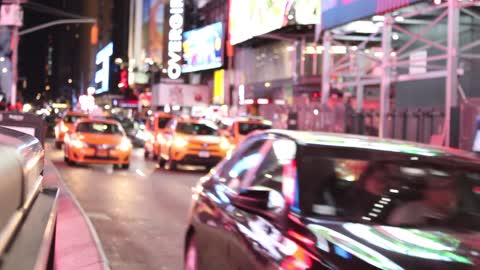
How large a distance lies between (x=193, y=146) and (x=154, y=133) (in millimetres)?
4771

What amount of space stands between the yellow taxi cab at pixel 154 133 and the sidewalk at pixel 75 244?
15154 millimetres

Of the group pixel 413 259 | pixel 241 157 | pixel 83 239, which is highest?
pixel 241 157

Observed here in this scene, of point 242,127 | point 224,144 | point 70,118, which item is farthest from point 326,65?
point 70,118

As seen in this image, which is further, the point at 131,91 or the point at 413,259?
the point at 131,91

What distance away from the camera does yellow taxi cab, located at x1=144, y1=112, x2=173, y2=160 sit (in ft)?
81.7

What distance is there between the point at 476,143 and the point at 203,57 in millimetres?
42166

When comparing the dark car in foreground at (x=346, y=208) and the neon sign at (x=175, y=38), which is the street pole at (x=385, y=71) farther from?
the neon sign at (x=175, y=38)

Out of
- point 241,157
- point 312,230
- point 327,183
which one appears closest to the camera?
point 312,230

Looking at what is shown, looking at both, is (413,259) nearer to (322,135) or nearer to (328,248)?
(328,248)

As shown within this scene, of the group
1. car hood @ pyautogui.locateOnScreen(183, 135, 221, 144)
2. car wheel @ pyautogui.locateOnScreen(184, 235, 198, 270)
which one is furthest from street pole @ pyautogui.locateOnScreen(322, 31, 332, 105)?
car wheel @ pyautogui.locateOnScreen(184, 235, 198, 270)

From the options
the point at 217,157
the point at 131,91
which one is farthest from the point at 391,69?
the point at 131,91

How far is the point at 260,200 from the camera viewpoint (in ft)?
15.5

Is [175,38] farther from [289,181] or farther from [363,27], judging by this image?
[289,181]

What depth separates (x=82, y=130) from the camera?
22656 millimetres
